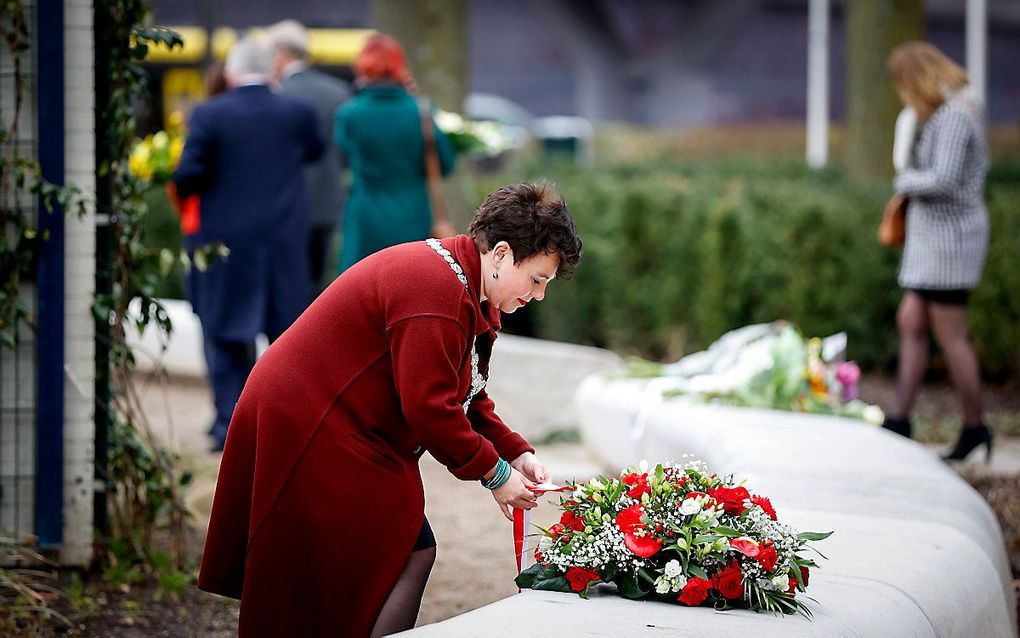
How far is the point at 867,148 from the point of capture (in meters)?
12.2

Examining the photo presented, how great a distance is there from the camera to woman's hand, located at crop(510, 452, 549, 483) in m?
3.12

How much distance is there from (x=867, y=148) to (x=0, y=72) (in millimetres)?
9278

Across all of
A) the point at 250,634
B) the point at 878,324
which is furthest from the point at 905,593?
the point at 878,324

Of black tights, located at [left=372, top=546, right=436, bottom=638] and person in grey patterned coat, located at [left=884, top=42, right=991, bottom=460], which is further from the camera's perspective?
person in grey patterned coat, located at [left=884, top=42, right=991, bottom=460]

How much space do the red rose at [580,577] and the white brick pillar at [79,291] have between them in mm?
1962

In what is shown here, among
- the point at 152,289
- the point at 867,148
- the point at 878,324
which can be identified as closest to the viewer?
the point at 152,289

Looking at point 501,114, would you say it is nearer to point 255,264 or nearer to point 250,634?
point 255,264

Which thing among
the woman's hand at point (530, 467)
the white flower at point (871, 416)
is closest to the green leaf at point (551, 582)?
the woman's hand at point (530, 467)

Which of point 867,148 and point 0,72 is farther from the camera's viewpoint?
point 867,148

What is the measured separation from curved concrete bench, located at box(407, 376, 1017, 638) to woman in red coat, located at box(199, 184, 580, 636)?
0.27 meters

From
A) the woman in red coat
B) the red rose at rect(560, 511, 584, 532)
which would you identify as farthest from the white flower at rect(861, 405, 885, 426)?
the woman in red coat

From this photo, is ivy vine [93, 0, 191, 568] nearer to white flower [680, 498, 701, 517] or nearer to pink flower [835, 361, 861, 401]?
white flower [680, 498, 701, 517]

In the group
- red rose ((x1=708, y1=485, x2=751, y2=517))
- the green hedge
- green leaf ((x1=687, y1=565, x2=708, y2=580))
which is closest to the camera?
green leaf ((x1=687, y1=565, x2=708, y2=580))

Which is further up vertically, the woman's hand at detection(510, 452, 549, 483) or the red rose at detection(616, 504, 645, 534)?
the woman's hand at detection(510, 452, 549, 483)
